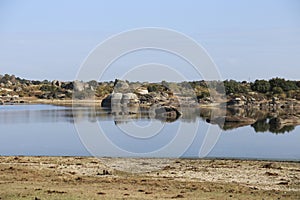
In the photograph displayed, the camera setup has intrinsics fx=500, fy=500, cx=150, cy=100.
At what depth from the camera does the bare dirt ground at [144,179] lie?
1490cm

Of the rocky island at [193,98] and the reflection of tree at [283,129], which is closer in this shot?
the reflection of tree at [283,129]

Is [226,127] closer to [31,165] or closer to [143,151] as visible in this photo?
[143,151]

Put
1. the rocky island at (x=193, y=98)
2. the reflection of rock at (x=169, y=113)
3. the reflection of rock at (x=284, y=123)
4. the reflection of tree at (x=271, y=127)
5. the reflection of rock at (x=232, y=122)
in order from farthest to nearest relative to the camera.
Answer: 1. the reflection of rock at (x=169, y=113)
2. the rocky island at (x=193, y=98)
3. the reflection of rock at (x=232, y=122)
4. the reflection of rock at (x=284, y=123)
5. the reflection of tree at (x=271, y=127)

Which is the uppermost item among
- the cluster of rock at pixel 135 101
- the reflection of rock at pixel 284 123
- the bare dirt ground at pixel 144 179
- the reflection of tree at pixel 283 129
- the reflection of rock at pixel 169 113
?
the cluster of rock at pixel 135 101

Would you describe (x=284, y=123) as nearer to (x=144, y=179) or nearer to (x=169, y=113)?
(x=169, y=113)

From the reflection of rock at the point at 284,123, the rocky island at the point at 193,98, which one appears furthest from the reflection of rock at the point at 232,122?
the reflection of rock at the point at 284,123

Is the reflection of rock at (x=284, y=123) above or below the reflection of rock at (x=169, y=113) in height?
below

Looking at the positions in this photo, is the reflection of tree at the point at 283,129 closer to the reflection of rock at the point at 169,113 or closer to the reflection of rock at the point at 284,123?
the reflection of rock at the point at 284,123

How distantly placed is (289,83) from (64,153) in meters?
84.1

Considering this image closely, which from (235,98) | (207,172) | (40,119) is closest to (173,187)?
(207,172)

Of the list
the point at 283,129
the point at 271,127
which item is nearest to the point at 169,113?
the point at 271,127

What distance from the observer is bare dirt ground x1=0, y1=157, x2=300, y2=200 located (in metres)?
14.9

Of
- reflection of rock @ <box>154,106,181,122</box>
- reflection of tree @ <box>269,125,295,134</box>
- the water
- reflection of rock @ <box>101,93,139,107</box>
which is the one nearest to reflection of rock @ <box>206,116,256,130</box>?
the water

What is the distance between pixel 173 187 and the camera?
54.0 ft
